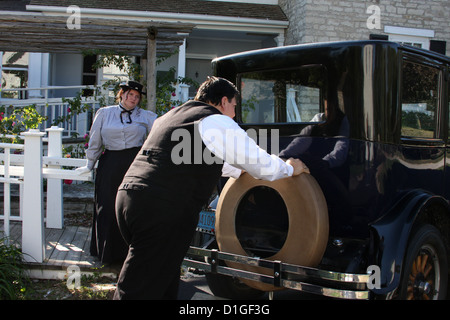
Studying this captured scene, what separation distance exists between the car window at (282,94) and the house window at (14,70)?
1071cm

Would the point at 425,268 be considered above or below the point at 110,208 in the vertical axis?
below

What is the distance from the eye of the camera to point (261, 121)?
3.92m

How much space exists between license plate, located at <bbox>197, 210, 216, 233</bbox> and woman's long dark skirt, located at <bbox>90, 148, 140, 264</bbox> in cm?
106

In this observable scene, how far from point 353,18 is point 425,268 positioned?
1053 centimetres

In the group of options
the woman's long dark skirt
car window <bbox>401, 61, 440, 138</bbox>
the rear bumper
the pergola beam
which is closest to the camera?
the rear bumper

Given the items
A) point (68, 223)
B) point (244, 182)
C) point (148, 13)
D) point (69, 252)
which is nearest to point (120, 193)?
point (244, 182)

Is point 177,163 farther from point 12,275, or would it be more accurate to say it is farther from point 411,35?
point 411,35

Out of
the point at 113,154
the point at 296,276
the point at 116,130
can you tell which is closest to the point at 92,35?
the point at 116,130

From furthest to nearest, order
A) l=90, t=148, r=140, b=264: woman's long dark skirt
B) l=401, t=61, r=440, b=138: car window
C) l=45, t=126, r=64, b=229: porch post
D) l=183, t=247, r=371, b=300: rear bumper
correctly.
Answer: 1. l=45, t=126, r=64, b=229: porch post
2. l=90, t=148, r=140, b=264: woman's long dark skirt
3. l=401, t=61, r=440, b=138: car window
4. l=183, t=247, r=371, b=300: rear bumper

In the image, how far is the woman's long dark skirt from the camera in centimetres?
430

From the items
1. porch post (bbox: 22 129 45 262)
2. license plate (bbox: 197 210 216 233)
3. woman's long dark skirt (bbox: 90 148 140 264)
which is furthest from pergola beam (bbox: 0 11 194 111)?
license plate (bbox: 197 210 216 233)

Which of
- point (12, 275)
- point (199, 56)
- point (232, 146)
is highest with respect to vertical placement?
point (199, 56)

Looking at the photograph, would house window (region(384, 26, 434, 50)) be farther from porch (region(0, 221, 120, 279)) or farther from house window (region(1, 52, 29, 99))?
porch (region(0, 221, 120, 279))

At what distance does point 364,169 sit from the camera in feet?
9.84
